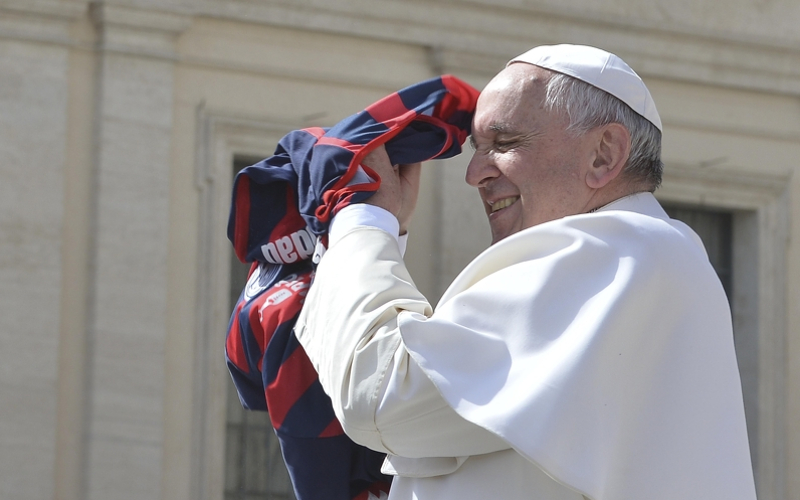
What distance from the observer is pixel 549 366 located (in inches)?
87.4

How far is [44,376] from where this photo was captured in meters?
8.65

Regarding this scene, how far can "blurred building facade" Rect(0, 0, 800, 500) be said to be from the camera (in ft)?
28.5

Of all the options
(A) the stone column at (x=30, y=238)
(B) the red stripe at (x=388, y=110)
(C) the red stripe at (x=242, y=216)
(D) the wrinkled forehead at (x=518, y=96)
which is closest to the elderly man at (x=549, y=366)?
(D) the wrinkled forehead at (x=518, y=96)

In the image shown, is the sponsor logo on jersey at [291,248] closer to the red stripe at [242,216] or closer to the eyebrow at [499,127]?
the red stripe at [242,216]

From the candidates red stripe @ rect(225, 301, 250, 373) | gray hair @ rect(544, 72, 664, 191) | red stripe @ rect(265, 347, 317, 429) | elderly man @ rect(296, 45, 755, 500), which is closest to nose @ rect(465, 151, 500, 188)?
Result: gray hair @ rect(544, 72, 664, 191)

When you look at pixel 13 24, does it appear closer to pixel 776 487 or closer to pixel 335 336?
pixel 776 487

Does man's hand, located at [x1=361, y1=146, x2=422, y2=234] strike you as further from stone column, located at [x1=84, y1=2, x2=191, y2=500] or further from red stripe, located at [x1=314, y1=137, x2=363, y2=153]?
stone column, located at [x1=84, y1=2, x2=191, y2=500]

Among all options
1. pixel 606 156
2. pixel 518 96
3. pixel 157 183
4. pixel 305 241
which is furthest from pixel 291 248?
pixel 157 183

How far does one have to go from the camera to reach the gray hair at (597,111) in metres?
2.64

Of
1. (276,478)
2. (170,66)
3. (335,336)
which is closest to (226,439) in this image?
(276,478)

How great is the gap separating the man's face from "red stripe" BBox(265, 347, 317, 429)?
1.37ft

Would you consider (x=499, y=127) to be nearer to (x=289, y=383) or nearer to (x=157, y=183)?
(x=289, y=383)

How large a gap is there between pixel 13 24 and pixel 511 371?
7096 millimetres

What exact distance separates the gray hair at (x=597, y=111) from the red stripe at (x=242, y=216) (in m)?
0.65
